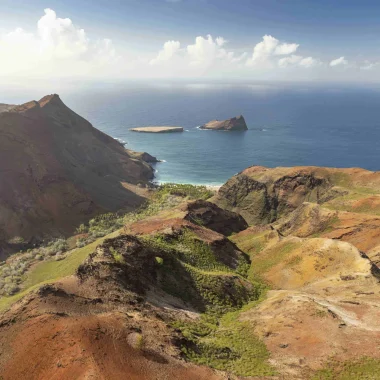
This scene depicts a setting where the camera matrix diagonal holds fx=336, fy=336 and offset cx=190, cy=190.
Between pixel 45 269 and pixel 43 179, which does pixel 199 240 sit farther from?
pixel 43 179

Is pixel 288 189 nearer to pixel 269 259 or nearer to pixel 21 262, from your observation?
pixel 269 259

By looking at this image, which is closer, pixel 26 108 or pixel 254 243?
pixel 254 243

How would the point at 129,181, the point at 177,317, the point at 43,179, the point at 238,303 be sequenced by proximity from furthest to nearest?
the point at 129,181
the point at 43,179
the point at 238,303
the point at 177,317

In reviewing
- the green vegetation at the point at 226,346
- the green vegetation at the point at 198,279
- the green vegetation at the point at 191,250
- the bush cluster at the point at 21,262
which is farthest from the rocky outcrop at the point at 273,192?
the green vegetation at the point at 226,346

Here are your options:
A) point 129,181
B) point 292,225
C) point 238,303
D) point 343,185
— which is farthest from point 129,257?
point 129,181

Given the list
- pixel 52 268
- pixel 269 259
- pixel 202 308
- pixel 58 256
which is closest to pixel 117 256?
pixel 202 308
